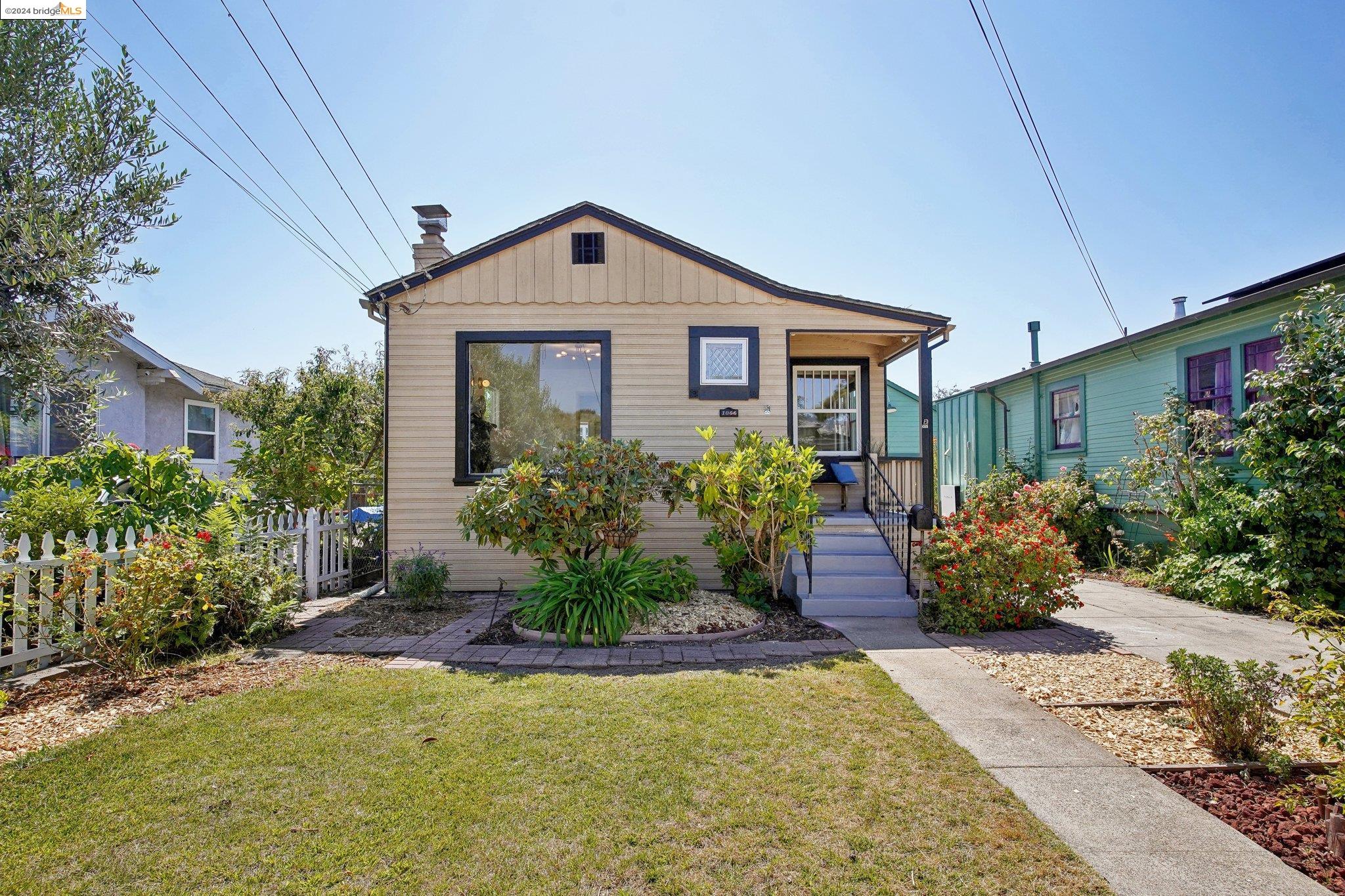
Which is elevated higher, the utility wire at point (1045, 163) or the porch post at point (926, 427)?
the utility wire at point (1045, 163)

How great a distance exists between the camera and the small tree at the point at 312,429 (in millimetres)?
7594

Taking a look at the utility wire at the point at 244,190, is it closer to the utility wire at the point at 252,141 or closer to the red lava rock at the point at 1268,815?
the utility wire at the point at 252,141

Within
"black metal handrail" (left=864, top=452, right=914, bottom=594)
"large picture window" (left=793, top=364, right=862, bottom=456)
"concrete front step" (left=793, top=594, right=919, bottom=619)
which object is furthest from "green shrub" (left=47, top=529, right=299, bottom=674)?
"large picture window" (left=793, top=364, right=862, bottom=456)

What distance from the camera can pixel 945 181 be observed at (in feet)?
31.7

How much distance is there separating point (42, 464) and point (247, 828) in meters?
5.44

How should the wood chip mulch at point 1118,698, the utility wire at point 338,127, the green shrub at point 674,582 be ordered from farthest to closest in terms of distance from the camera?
the utility wire at point 338,127 → the green shrub at point 674,582 → the wood chip mulch at point 1118,698

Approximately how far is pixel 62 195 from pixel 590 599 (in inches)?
187

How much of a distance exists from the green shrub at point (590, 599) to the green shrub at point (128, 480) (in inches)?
122

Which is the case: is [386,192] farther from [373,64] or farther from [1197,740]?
[1197,740]

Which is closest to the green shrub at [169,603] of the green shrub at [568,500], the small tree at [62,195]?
the small tree at [62,195]

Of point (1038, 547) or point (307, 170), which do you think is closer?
point (1038, 547)

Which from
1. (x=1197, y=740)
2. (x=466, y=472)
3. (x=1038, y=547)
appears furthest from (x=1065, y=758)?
(x=466, y=472)

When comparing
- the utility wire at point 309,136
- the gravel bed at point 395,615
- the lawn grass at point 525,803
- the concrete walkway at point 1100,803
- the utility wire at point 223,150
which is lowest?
the gravel bed at point 395,615

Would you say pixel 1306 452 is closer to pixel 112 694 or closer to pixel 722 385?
pixel 722 385
